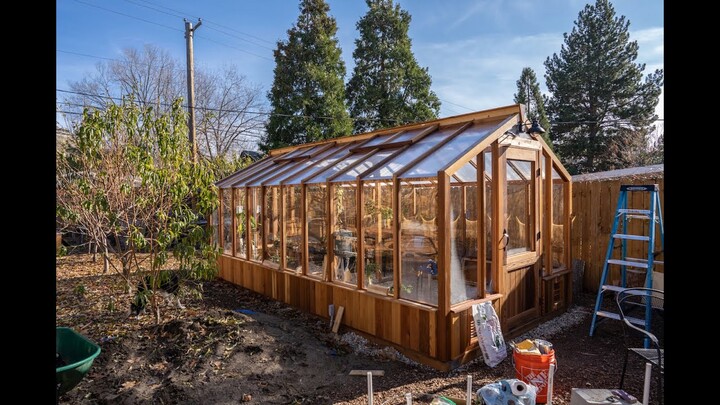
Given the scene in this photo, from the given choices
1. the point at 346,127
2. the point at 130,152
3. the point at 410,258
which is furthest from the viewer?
the point at 346,127

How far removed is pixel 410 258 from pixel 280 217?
261cm

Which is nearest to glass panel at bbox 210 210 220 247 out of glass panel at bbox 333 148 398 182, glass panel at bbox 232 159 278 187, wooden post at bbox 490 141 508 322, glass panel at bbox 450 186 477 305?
glass panel at bbox 232 159 278 187

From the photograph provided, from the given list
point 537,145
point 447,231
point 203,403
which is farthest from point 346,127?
point 203,403

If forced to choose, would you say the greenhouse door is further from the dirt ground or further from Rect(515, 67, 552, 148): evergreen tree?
Rect(515, 67, 552, 148): evergreen tree

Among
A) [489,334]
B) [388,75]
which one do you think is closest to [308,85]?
[388,75]

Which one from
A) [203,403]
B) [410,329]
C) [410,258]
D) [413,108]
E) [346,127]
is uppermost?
[413,108]

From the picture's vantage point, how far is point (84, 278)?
8.36 meters

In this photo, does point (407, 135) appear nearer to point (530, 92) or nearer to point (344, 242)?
point (344, 242)

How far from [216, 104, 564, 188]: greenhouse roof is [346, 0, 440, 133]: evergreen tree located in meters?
10.2

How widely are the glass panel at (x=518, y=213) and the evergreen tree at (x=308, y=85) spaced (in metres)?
10.6

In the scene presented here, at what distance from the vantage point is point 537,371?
3551 mm

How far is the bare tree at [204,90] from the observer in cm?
1733

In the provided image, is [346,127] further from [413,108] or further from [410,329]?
[410,329]

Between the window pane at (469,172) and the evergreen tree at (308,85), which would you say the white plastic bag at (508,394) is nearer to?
the window pane at (469,172)
